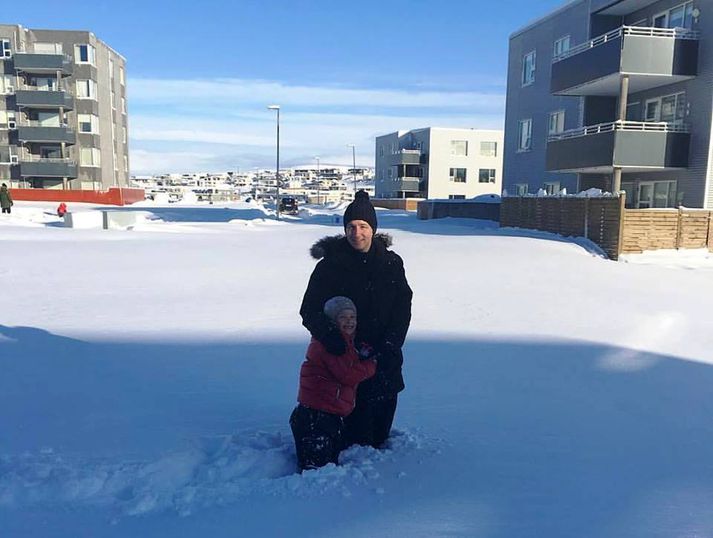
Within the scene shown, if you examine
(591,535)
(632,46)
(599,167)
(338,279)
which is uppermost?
(632,46)

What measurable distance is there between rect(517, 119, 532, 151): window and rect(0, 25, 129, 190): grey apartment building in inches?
1497

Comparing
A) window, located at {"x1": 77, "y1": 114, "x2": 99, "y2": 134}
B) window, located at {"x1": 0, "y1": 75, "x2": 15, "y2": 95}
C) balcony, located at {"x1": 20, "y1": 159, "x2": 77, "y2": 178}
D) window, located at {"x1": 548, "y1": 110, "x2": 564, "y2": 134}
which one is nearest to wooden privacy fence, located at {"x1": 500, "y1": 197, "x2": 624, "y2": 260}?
window, located at {"x1": 548, "y1": 110, "x2": 564, "y2": 134}

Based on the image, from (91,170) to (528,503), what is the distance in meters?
54.2

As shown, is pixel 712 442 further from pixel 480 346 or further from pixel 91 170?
pixel 91 170

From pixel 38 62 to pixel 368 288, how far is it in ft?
176

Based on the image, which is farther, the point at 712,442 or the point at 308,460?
the point at 712,442

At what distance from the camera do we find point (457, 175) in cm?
6375

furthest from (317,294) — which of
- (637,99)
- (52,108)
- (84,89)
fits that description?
(52,108)

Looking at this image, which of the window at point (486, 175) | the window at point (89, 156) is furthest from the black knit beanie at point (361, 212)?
the window at point (486, 175)

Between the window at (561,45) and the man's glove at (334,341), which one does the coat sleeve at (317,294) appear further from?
the window at (561,45)

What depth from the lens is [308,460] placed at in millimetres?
3189

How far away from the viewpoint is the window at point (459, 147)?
208 ft

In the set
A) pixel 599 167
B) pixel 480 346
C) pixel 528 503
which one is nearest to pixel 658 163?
pixel 599 167

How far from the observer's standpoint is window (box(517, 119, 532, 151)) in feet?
92.7
